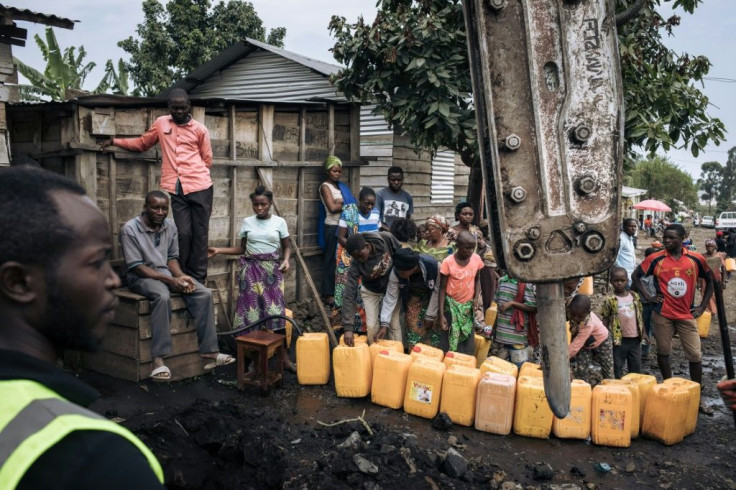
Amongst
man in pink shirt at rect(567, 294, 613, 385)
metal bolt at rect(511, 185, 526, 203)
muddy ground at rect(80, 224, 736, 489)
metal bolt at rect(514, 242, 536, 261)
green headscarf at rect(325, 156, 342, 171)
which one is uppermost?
green headscarf at rect(325, 156, 342, 171)

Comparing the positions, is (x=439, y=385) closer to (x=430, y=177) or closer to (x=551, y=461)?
(x=551, y=461)

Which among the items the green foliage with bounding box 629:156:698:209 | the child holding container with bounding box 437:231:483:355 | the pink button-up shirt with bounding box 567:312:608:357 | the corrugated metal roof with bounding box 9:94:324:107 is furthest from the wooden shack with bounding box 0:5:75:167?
the green foliage with bounding box 629:156:698:209

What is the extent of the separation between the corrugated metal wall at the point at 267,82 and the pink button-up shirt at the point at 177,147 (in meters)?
5.14

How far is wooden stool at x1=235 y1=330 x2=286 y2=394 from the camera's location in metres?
5.46

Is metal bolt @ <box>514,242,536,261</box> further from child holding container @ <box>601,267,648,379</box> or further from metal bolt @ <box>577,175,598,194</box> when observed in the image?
child holding container @ <box>601,267,648,379</box>

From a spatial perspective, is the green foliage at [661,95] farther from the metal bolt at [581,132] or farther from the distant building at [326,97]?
the metal bolt at [581,132]

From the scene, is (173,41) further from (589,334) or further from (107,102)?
(589,334)

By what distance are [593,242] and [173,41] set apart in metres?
18.7

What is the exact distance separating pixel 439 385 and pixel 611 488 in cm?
Answer: 160

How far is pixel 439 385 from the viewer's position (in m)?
5.13

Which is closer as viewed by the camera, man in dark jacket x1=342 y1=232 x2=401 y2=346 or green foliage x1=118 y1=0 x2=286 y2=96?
man in dark jacket x1=342 y1=232 x2=401 y2=346

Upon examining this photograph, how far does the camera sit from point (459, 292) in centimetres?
583

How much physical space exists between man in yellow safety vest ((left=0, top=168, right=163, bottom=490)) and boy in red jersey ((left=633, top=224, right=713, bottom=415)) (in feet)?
20.4

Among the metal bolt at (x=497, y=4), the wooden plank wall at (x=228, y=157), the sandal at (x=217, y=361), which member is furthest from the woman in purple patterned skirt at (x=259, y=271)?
the metal bolt at (x=497, y=4)
